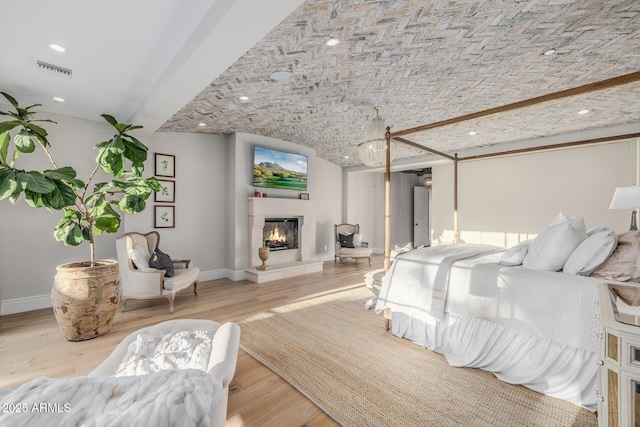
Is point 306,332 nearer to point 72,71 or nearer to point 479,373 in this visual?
point 479,373

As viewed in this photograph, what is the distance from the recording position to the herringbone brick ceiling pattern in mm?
2094

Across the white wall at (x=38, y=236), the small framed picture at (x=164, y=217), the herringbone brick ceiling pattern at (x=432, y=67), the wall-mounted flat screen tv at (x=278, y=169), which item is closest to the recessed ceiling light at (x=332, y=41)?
the herringbone brick ceiling pattern at (x=432, y=67)

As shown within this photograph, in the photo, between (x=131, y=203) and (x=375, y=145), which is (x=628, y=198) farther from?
(x=131, y=203)

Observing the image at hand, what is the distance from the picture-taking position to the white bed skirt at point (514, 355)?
1768 mm

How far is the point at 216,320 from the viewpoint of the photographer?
10.5 feet

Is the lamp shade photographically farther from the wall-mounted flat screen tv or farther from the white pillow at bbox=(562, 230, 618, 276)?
the wall-mounted flat screen tv

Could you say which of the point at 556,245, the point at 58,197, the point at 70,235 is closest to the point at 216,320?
the point at 70,235

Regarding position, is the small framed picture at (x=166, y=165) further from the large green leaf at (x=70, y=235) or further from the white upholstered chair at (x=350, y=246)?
the white upholstered chair at (x=350, y=246)

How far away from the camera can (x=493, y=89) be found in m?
3.29

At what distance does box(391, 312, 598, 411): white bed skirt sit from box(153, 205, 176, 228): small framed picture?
404 centimetres

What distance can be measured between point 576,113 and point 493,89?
1558 mm

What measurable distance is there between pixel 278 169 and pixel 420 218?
5.20 meters

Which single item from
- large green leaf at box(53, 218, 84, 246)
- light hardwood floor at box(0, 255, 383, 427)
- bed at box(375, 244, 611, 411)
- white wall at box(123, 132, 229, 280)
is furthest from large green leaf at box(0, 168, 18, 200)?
bed at box(375, 244, 611, 411)

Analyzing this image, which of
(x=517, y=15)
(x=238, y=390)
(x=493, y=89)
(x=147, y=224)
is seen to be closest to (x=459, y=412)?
(x=238, y=390)
